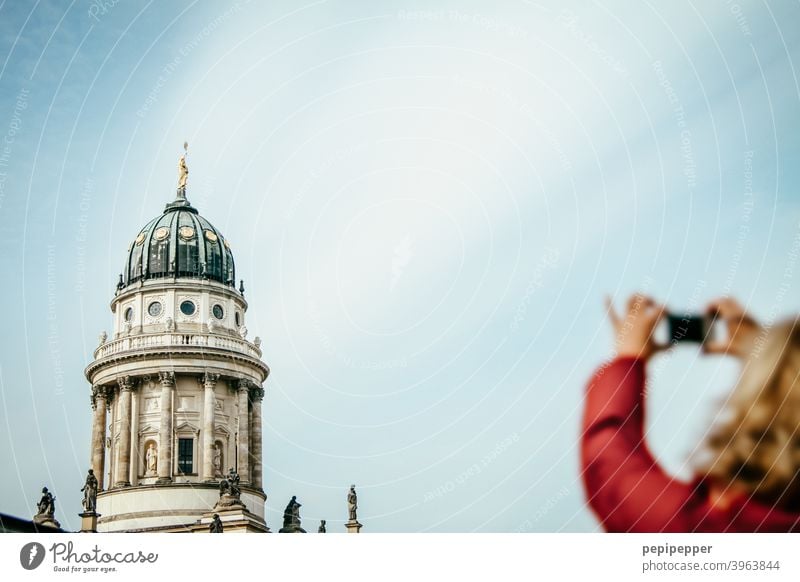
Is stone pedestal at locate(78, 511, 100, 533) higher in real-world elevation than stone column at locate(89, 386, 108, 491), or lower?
lower

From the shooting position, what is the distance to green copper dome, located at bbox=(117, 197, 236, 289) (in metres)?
70.1

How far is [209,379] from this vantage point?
2635 inches

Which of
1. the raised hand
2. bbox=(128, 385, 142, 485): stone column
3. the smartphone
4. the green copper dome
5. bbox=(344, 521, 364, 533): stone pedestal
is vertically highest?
the green copper dome

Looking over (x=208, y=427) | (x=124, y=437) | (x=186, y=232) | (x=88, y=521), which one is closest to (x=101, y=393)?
(x=124, y=437)

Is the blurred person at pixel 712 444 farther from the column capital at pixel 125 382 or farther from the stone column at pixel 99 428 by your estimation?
the stone column at pixel 99 428

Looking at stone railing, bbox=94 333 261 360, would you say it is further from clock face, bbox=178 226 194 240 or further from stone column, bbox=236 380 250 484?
clock face, bbox=178 226 194 240

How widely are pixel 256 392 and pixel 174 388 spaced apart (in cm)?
603

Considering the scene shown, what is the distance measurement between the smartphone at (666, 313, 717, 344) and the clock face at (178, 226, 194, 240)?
4688cm

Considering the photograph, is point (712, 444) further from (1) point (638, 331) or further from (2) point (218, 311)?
(2) point (218, 311)

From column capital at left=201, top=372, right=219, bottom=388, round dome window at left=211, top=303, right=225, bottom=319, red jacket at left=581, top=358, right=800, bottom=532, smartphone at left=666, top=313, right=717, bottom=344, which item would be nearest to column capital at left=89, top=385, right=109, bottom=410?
column capital at left=201, top=372, right=219, bottom=388

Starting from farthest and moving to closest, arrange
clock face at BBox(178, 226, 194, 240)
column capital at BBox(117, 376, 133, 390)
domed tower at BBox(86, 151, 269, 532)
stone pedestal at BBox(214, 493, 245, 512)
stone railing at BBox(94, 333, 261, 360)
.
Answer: clock face at BBox(178, 226, 194, 240)
stone railing at BBox(94, 333, 261, 360)
column capital at BBox(117, 376, 133, 390)
domed tower at BBox(86, 151, 269, 532)
stone pedestal at BBox(214, 493, 245, 512)
